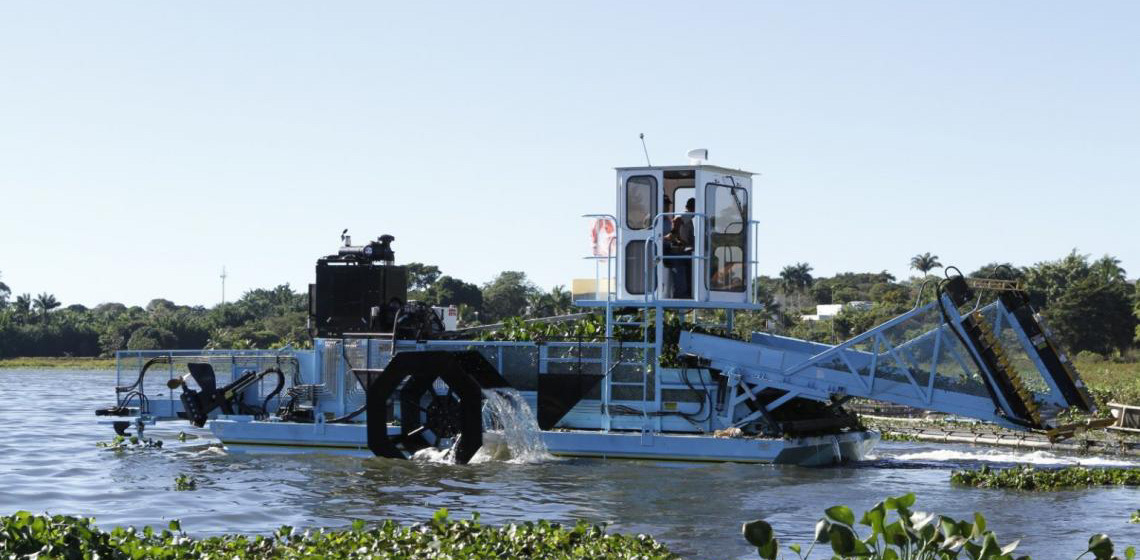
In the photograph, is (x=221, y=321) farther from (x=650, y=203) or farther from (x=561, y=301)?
(x=650, y=203)

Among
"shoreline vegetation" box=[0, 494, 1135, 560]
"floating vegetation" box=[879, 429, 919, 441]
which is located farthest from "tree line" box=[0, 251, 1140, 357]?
"shoreline vegetation" box=[0, 494, 1135, 560]

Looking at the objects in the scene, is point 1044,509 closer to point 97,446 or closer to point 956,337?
point 956,337

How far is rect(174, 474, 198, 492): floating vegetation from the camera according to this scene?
65.8 feet

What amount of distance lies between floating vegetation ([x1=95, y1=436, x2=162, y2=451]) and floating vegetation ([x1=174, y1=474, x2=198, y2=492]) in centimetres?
487

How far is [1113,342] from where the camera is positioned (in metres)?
67.0

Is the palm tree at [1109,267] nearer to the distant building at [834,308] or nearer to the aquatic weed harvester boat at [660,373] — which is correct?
the distant building at [834,308]

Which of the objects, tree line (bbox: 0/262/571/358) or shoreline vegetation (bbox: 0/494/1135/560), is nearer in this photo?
shoreline vegetation (bbox: 0/494/1135/560)

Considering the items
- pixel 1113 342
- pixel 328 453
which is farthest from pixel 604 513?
pixel 1113 342

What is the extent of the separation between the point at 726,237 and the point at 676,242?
0.87 m

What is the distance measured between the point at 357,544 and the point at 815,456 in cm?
1003

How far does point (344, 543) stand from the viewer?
13383 mm

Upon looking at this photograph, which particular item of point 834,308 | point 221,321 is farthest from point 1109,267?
point 221,321

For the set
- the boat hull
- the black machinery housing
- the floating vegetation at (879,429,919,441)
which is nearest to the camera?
the boat hull

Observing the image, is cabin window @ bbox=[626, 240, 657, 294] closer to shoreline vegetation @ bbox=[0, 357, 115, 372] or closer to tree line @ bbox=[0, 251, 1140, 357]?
tree line @ bbox=[0, 251, 1140, 357]
